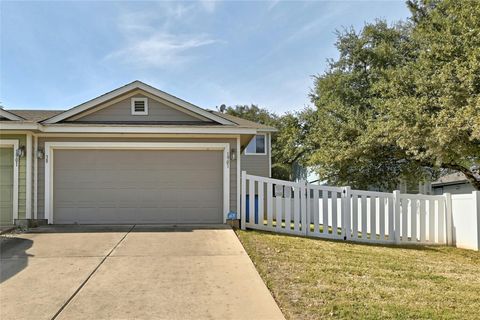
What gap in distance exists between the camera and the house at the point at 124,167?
1001cm

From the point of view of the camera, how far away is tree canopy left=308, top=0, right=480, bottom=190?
33.5 ft

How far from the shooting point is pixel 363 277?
19.3 feet

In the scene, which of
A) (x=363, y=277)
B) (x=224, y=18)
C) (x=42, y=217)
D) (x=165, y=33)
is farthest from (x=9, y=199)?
(x=363, y=277)

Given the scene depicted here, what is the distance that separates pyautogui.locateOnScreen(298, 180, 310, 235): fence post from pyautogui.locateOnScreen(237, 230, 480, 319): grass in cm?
83

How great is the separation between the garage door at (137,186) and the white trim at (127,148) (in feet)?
0.42

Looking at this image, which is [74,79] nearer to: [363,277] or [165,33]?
[165,33]

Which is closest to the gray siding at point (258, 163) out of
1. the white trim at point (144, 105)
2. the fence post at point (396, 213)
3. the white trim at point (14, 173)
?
the white trim at point (144, 105)

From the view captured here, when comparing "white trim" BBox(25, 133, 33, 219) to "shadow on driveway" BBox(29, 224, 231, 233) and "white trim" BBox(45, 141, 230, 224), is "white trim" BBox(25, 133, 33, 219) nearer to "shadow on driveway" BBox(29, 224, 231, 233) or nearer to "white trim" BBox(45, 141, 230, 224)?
"white trim" BBox(45, 141, 230, 224)

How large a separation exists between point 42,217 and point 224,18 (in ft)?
22.5

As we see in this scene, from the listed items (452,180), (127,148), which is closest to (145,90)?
(127,148)

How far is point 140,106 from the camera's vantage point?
10992mm

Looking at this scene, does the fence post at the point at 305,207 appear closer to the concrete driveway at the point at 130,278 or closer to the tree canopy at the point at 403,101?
the concrete driveway at the point at 130,278

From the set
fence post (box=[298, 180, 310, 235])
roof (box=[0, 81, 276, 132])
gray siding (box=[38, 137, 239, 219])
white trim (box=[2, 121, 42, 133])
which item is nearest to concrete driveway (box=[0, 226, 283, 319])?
gray siding (box=[38, 137, 239, 219])

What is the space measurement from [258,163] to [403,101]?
9080mm
